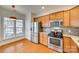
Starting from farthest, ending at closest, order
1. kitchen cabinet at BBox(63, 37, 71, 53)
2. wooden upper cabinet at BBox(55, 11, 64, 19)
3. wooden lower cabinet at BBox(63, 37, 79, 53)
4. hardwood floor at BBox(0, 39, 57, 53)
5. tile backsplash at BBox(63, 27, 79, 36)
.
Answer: wooden upper cabinet at BBox(55, 11, 64, 19) → tile backsplash at BBox(63, 27, 79, 36) → kitchen cabinet at BBox(63, 37, 71, 53) → wooden lower cabinet at BBox(63, 37, 79, 53) → hardwood floor at BBox(0, 39, 57, 53)

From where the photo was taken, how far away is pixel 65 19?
3662 mm

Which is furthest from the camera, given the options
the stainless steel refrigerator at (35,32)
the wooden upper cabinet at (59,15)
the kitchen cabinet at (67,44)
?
the stainless steel refrigerator at (35,32)

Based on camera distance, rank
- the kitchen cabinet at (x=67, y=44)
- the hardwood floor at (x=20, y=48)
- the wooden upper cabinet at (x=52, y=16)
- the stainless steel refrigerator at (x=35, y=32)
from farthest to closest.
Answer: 1. the stainless steel refrigerator at (x=35, y=32)
2. the wooden upper cabinet at (x=52, y=16)
3. the kitchen cabinet at (x=67, y=44)
4. the hardwood floor at (x=20, y=48)

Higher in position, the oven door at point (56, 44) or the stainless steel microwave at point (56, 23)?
the stainless steel microwave at point (56, 23)

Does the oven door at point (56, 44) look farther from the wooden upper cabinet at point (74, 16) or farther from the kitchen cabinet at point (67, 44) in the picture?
the wooden upper cabinet at point (74, 16)

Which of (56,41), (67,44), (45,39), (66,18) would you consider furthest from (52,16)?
(67,44)

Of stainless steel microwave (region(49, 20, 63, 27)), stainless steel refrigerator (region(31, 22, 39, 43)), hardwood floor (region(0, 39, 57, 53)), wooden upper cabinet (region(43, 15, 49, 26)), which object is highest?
wooden upper cabinet (region(43, 15, 49, 26))

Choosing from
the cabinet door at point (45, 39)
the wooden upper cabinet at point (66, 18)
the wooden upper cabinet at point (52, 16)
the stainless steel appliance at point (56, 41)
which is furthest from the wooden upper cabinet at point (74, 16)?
the cabinet door at point (45, 39)

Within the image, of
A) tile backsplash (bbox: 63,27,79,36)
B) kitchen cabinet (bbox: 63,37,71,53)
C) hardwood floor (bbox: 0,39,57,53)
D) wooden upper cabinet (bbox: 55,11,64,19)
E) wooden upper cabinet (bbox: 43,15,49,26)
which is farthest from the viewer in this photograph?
wooden upper cabinet (bbox: 43,15,49,26)

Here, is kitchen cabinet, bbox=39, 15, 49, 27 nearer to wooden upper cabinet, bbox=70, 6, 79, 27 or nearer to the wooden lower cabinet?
wooden upper cabinet, bbox=70, 6, 79, 27

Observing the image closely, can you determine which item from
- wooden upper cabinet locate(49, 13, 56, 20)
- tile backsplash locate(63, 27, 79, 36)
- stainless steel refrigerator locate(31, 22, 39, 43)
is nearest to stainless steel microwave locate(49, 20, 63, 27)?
wooden upper cabinet locate(49, 13, 56, 20)

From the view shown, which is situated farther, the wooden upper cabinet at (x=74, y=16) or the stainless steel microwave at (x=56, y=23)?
the stainless steel microwave at (x=56, y=23)
